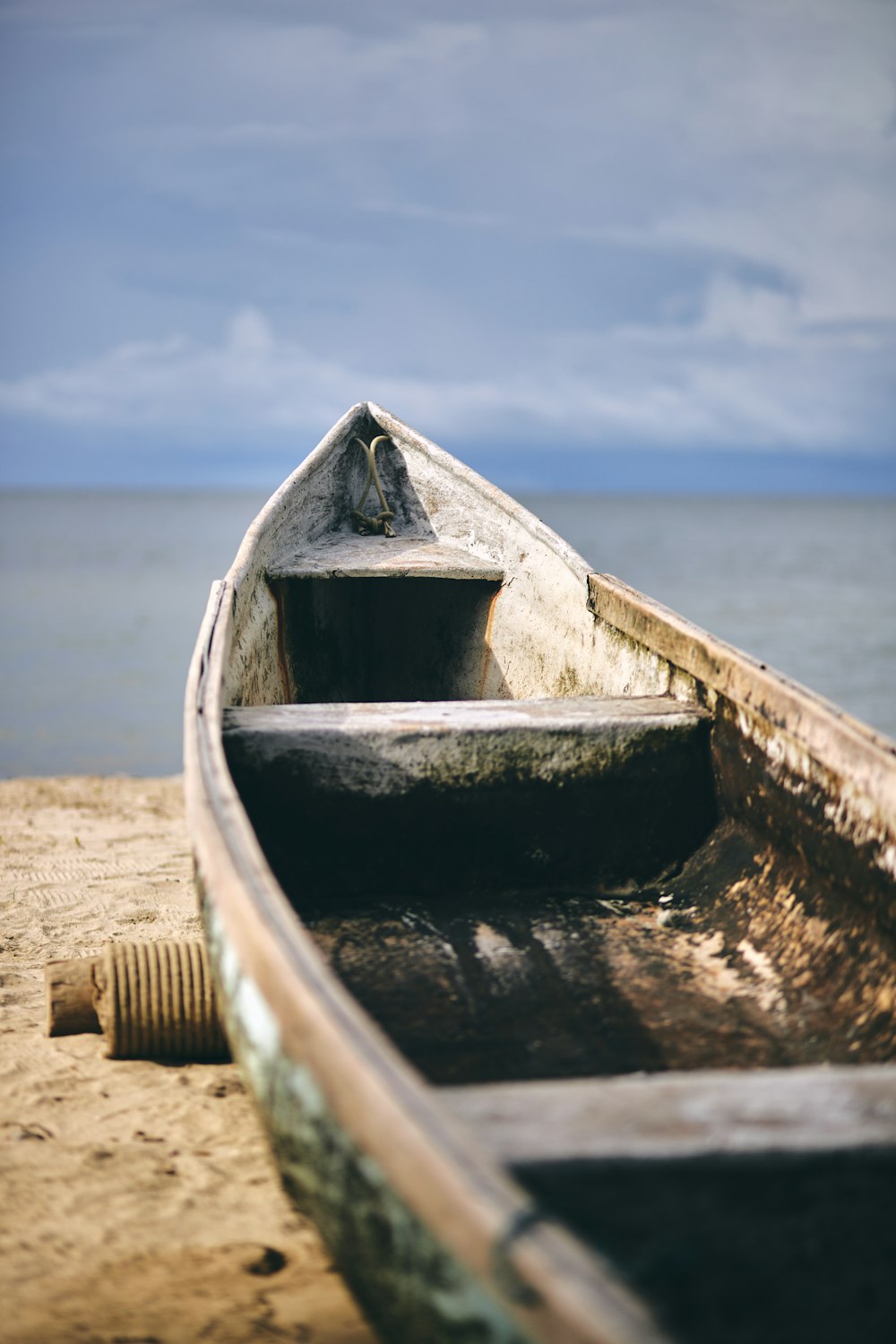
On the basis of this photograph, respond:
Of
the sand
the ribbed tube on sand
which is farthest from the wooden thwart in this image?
the ribbed tube on sand

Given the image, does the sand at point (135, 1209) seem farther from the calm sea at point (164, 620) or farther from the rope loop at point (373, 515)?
the calm sea at point (164, 620)

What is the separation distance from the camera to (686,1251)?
1324 millimetres

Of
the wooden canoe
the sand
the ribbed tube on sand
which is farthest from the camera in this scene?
the ribbed tube on sand

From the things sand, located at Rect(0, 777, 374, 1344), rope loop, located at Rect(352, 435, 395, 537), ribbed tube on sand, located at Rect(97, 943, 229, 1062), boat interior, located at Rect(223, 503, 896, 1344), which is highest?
rope loop, located at Rect(352, 435, 395, 537)

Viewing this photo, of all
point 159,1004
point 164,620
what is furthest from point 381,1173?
point 164,620

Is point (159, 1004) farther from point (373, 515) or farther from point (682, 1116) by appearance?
point (373, 515)

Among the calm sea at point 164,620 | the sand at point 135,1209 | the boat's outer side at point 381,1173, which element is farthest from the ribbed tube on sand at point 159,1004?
the calm sea at point 164,620

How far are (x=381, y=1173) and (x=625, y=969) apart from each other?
1429 millimetres

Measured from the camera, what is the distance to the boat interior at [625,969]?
4.32ft

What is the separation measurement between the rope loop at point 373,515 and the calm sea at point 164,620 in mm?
4283

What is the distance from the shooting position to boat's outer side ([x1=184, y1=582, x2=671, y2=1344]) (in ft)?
3.18

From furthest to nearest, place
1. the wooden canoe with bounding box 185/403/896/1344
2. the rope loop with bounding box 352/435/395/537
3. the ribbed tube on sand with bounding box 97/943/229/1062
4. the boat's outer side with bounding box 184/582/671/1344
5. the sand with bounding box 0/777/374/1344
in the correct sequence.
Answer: the rope loop with bounding box 352/435/395/537 → the ribbed tube on sand with bounding box 97/943/229/1062 → the sand with bounding box 0/777/374/1344 → the wooden canoe with bounding box 185/403/896/1344 → the boat's outer side with bounding box 184/582/671/1344

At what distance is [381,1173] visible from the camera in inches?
46.4

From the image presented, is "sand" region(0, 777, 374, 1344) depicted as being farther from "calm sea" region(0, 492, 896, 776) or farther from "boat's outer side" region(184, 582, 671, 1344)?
"calm sea" region(0, 492, 896, 776)
